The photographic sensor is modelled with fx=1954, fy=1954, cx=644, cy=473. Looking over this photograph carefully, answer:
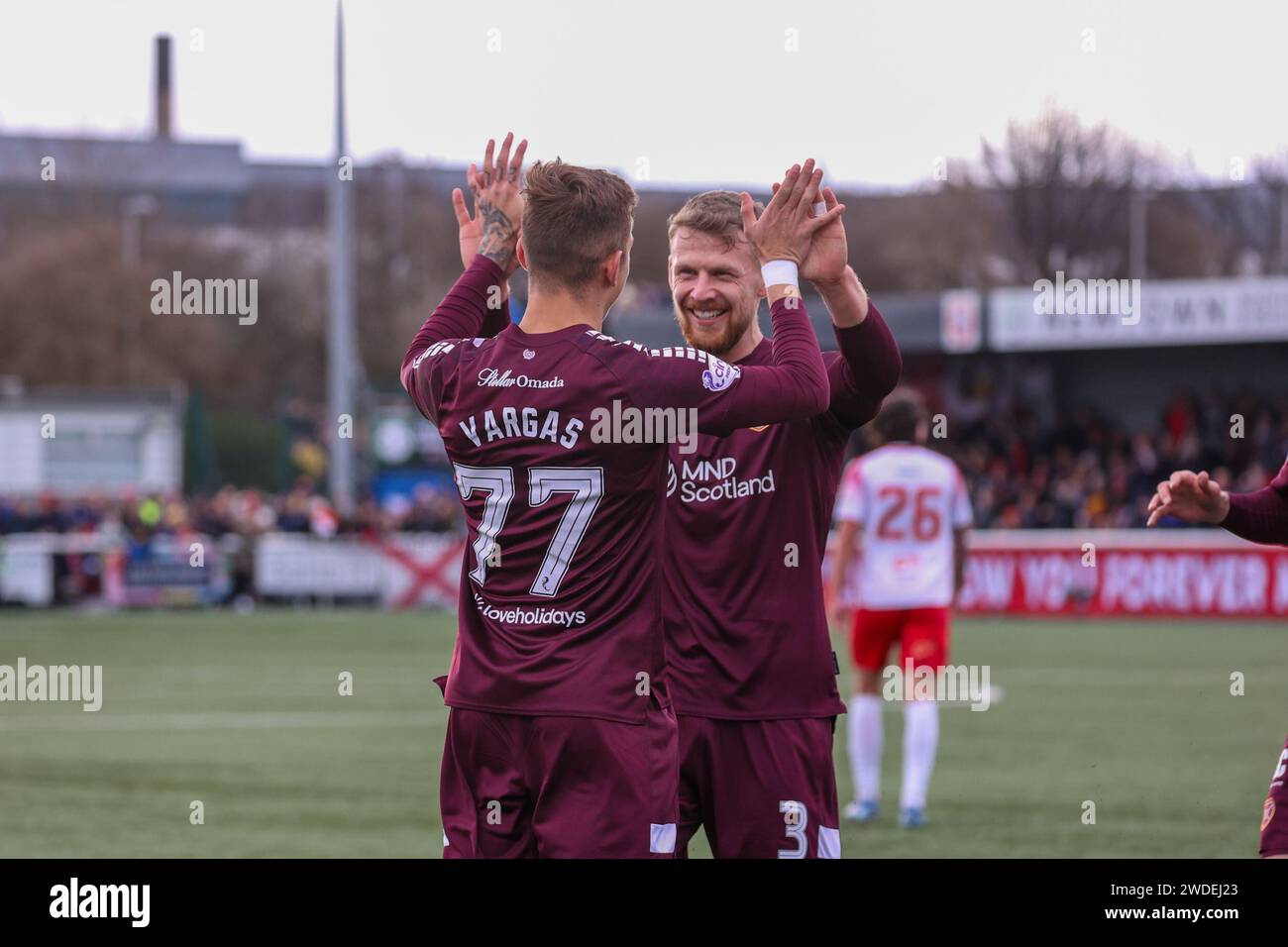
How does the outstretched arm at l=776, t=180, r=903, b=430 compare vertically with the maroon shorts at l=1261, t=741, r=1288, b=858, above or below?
above

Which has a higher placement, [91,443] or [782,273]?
[782,273]

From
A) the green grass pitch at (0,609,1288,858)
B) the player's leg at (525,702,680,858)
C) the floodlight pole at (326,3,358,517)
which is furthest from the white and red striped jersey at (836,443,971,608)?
the floodlight pole at (326,3,358,517)

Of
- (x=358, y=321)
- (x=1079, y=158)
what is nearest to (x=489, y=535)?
(x=1079, y=158)

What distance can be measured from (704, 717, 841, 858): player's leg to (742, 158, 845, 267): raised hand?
1404 mm

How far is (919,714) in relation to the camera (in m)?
11.2

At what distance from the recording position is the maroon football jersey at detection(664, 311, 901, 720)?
570 centimetres

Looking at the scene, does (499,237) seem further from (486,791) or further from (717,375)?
(486,791)

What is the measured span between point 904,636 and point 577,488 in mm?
7316

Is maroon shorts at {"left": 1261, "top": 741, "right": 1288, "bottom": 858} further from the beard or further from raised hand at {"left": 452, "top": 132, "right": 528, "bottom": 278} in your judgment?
raised hand at {"left": 452, "top": 132, "right": 528, "bottom": 278}

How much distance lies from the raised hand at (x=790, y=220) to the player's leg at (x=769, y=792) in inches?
55.3

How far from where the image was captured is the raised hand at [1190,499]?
5711mm

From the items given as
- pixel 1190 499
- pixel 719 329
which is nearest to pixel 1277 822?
pixel 1190 499

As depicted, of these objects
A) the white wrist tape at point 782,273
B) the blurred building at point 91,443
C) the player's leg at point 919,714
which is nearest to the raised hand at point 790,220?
the white wrist tape at point 782,273

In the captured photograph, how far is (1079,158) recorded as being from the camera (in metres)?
54.9
